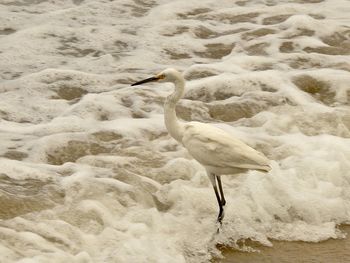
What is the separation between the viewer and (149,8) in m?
10.8

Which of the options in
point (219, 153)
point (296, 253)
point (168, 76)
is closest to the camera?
point (296, 253)

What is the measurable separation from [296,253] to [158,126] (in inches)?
87.4

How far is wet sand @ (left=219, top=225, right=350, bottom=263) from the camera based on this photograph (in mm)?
4469

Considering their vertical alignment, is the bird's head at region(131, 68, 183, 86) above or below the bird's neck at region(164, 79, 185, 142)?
above

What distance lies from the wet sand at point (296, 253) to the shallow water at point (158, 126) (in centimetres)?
7

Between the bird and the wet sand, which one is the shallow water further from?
the bird

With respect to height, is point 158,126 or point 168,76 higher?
point 168,76

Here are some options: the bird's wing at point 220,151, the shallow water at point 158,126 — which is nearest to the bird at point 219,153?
the bird's wing at point 220,151

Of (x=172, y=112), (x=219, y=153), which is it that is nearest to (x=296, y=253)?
(x=219, y=153)

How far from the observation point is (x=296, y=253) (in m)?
4.56

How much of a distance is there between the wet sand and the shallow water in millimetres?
66

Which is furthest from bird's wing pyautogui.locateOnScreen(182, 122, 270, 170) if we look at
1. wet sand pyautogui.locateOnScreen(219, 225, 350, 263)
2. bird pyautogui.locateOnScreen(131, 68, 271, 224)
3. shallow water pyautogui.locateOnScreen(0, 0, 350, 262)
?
wet sand pyautogui.locateOnScreen(219, 225, 350, 263)

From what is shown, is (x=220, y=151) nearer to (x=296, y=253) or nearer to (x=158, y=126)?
(x=296, y=253)

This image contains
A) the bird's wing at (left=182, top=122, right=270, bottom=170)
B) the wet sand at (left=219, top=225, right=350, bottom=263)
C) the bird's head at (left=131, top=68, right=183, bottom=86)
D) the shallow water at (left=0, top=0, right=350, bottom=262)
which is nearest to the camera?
the wet sand at (left=219, top=225, right=350, bottom=263)
